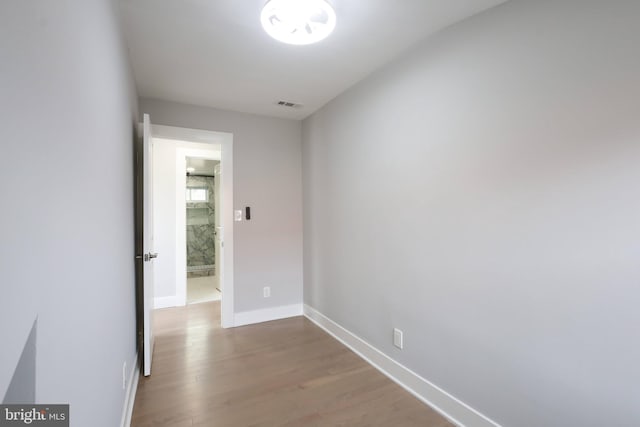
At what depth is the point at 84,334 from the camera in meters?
1.03

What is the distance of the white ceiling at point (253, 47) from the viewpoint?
1772 mm

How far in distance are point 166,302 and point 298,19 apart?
3.91 m

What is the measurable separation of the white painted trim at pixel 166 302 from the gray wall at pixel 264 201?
4.23 ft

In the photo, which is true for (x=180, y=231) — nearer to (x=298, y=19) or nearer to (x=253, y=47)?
(x=253, y=47)

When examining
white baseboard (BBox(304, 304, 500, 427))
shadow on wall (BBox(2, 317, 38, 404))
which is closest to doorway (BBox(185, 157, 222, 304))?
white baseboard (BBox(304, 304, 500, 427))

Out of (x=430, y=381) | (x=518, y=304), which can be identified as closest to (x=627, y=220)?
(x=518, y=304)

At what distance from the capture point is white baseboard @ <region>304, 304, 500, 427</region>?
1828mm

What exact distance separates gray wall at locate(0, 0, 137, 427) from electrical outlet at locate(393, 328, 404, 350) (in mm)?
1856

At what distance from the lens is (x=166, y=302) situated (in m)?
4.15

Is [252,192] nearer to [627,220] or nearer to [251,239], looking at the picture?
[251,239]

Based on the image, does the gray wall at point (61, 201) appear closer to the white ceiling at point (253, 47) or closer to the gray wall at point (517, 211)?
the white ceiling at point (253, 47)

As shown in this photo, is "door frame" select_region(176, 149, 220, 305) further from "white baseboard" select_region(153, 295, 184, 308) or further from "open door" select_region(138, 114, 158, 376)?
"open door" select_region(138, 114, 158, 376)

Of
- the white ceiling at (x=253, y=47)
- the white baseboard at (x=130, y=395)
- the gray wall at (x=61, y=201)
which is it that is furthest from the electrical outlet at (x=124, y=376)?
the white ceiling at (x=253, y=47)

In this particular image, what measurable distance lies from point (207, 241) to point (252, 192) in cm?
450
